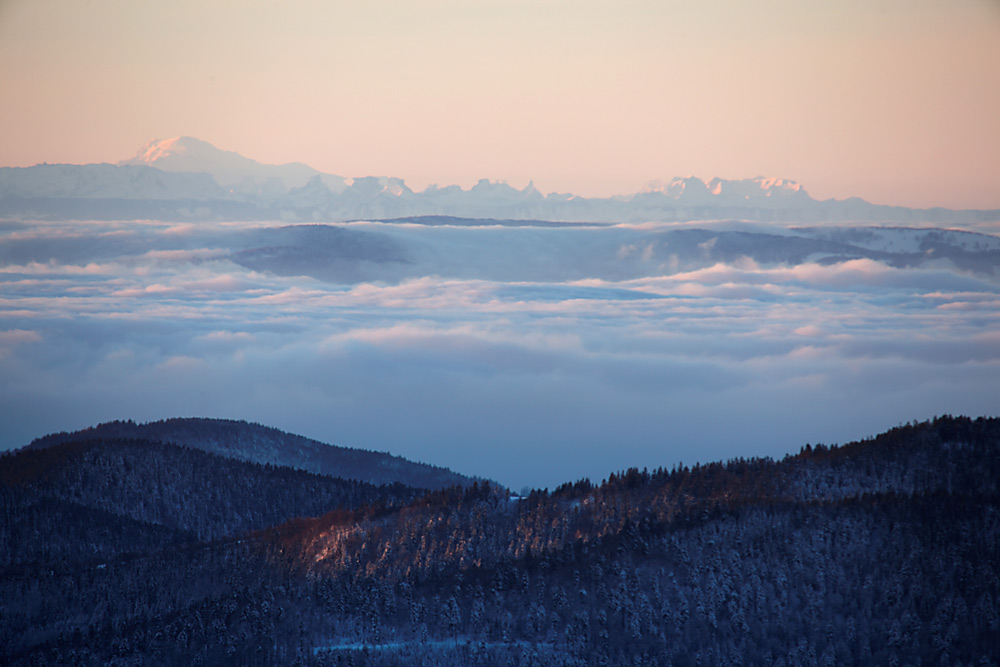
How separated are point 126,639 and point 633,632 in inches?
2513

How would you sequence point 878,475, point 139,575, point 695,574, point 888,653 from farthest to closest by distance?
point 139,575 < point 878,475 < point 695,574 < point 888,653

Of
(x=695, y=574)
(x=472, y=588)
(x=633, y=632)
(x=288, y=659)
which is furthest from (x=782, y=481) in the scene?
(x=288, y=659)

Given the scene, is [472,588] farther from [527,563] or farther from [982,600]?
[982,600]

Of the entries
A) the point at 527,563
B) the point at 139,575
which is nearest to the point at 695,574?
the point at 527,563

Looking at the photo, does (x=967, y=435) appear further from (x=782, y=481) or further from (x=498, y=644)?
(x=498, y=644)

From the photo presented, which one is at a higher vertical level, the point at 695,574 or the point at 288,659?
the point at 695,574

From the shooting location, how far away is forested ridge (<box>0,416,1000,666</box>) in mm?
141000

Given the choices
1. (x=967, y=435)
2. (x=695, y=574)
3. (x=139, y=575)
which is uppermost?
(x=967, y=435)

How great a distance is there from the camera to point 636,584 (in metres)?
148

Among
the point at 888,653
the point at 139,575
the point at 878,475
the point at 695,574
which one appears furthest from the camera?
the point at 139,575

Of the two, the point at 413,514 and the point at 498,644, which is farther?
the point at 413,514

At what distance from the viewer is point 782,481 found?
167 meters

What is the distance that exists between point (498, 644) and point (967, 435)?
257 feet

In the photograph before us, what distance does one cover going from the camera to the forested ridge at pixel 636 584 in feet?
463
